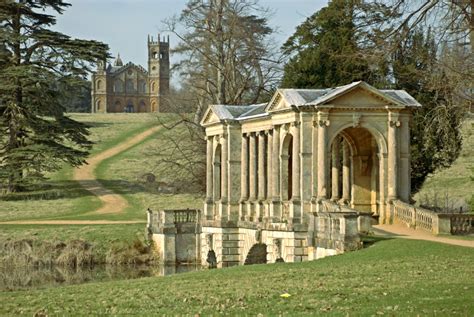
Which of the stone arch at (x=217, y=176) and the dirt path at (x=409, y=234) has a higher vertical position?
the stone arch at (x=217, y=176)

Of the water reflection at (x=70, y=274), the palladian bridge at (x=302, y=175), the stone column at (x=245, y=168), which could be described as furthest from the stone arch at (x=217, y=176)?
the water reflection at (x=70, y=274)

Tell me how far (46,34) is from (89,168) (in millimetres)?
16200

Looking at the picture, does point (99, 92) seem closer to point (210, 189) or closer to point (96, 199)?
point (96, 199)

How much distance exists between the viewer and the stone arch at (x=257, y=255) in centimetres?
4056

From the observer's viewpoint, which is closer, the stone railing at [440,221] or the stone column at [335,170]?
the stone railing at [440,221]

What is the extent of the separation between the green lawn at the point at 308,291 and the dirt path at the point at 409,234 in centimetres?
154

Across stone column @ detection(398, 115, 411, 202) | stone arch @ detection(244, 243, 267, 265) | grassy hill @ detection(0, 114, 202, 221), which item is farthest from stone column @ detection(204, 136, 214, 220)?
stone column @ detection(398, 115, 411, 202)

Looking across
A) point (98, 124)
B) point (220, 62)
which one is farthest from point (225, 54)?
point (98, 124)

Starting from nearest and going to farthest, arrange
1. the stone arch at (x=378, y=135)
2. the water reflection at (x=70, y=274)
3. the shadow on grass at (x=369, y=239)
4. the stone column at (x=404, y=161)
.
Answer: the shadow on grass at (x=369, y=239)
the water reflection at (x=70, y=274)
the stone arch at (x=378, y=135)
the stone column at (x=404, y=161)

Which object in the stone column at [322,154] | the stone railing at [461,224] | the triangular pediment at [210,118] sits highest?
the triangular pediment at [210,118]

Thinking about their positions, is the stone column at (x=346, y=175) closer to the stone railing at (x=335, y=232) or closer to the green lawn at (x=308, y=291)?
the stone railing at (x=335, y=232)

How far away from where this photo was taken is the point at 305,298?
1936 centimetres

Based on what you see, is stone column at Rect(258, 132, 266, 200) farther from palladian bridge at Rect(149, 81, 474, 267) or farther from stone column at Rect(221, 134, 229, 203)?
stone column at Rect(221, 134, 229, 203)

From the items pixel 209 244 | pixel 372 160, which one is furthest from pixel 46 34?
pixel 372 160
